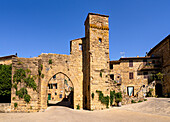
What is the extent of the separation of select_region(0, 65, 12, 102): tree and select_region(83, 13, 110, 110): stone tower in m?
8.67

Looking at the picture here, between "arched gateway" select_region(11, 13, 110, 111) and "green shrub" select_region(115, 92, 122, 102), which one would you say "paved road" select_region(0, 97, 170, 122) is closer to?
"arched gateway" select_region(11, 13, 110, 111)

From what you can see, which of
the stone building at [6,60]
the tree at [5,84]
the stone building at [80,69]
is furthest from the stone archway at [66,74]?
the stone building at [6,60]

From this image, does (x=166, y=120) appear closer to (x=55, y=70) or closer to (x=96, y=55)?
(x=96, y=55)

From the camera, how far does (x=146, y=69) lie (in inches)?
1081

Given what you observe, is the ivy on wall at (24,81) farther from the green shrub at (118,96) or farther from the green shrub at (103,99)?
the green shrub at (118,96)

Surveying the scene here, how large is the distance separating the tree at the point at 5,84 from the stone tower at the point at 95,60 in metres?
8.67

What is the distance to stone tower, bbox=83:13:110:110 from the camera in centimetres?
1638

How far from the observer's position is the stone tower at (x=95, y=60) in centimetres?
1638

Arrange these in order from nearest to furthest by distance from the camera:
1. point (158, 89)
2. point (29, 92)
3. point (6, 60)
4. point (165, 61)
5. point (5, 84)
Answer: point (29, 92)
point (5, 84)
point (165, 61)
point (158, 89)
point (6, 60)

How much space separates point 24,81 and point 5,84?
2957 millimetres

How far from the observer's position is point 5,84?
55.4 ft

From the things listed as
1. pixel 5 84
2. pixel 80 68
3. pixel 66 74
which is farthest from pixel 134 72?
pixel 5 84

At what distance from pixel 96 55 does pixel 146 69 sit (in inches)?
575

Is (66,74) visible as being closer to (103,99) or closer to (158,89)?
(103,99)
